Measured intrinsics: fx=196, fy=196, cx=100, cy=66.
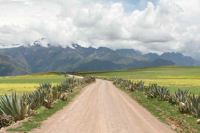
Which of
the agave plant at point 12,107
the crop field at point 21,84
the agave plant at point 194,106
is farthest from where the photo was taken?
the crop field at point 21,84

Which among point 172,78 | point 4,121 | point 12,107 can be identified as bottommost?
point 172,78

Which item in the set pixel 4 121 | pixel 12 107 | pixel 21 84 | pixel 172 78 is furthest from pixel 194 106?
pixel 172 78

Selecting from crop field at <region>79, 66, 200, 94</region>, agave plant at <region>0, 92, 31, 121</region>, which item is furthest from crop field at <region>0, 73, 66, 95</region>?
crop field at <region>79, 66, 200, 94</region>

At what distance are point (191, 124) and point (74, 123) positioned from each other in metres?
7.35

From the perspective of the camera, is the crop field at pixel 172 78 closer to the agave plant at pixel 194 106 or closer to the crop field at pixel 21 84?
the agave plant at pixel 194 106

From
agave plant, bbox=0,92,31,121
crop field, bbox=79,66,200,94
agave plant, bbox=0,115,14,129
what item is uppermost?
agave plant, bbox=0,92,31,121

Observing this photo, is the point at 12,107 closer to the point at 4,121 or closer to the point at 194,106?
the point at 4,121

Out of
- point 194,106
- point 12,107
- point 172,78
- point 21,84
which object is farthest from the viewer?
point 172,78

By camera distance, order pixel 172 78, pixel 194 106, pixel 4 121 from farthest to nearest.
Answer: pixel 172 78
pixel 194 106
pixel 4 121

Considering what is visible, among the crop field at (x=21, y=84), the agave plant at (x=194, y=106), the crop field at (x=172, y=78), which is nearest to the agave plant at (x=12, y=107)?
the crop field at (x=21, y=84)

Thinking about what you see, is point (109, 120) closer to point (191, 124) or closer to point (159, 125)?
point (159, 125)

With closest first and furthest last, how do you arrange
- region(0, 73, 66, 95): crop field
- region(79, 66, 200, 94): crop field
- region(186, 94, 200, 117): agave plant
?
1. region(186, 94, 200, 117): agave plant
2. region(0, 73, 66, 95): crop field
3. region(79, 66, 200, 94): crop field

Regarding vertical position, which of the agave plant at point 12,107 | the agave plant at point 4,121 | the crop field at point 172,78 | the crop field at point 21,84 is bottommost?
the crop field at point 21,84

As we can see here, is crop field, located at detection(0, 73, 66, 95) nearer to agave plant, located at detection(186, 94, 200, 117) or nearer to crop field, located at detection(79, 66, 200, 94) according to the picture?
agave plant, located at detection(186, 94, 200, 117)
